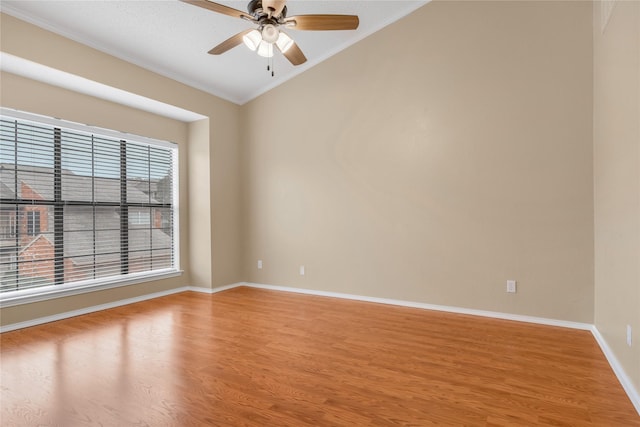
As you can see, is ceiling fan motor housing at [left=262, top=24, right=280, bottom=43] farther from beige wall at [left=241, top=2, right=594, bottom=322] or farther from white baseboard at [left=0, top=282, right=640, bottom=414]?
white baseboard at [left=0, top=282, right=640, bottom=414]

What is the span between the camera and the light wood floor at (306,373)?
1.88 meters

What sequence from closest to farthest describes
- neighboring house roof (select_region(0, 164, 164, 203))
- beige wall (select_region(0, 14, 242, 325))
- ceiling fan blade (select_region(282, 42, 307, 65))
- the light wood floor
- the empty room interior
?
the light wood floor
the empty room interior
ceiling fan blade (select_region(282, 42, 307, 65))
beige wall (select_region(0, 14, 242, 325))
neighboring house roof (select_region(0, 164, 164, 203))

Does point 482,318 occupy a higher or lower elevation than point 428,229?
lower

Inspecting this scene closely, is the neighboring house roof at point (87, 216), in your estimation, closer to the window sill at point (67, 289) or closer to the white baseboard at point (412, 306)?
the window sill at point (67, 289)

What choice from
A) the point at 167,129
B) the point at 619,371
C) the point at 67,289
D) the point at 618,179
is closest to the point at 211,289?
the point at 67,289

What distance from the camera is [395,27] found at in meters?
4.17

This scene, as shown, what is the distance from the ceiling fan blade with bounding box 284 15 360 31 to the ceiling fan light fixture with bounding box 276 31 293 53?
0.40 ft

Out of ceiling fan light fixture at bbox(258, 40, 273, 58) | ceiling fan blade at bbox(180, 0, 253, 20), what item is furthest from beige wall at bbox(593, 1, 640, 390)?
ceiling fan blade at bbox(180, 0, 253, 20)

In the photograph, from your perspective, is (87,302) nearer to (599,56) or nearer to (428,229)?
(428,229)

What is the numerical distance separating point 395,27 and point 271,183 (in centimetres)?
265

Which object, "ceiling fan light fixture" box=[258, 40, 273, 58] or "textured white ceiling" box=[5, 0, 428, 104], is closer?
"ceiling fan light fixture" box=[258, 40, 273, 58]

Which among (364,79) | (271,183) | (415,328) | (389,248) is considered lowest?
(415,328)

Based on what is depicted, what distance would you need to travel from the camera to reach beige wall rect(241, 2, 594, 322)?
3299mm

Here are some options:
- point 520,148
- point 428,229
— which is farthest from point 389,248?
point 520,148
